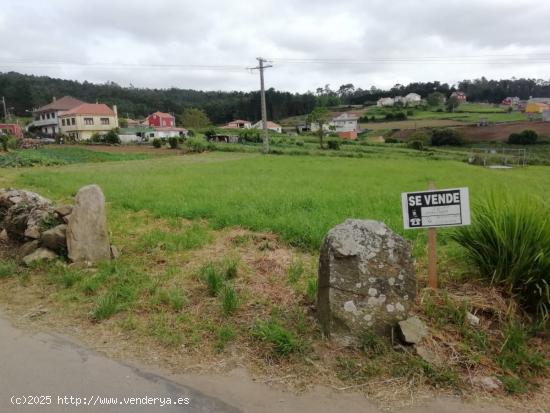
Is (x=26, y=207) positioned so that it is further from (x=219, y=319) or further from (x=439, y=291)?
(x=439, y=291)

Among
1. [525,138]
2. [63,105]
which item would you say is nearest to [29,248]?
[525,138]

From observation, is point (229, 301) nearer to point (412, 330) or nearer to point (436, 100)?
point (412, 330)

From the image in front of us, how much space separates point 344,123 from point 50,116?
5373 cm

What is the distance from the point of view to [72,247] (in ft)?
16.8

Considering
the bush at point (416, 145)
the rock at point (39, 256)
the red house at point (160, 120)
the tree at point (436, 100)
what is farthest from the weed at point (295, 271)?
the tree at point (436, 100)

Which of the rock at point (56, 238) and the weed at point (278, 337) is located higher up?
the rock at point (56, 238)

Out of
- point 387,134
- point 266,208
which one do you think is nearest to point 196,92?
point 387,134

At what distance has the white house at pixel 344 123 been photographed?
76.6m

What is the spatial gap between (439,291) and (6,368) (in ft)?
11.8

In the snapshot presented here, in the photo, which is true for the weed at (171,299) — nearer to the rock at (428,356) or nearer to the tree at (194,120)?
the rock at (428,356)

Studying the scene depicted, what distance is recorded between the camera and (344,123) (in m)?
77.9

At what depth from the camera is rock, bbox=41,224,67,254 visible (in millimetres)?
5277

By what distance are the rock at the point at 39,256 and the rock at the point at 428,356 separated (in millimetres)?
4563

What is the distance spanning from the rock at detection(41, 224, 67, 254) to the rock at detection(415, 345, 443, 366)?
447 cm
